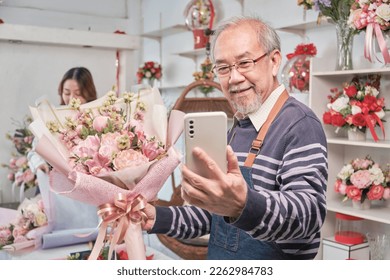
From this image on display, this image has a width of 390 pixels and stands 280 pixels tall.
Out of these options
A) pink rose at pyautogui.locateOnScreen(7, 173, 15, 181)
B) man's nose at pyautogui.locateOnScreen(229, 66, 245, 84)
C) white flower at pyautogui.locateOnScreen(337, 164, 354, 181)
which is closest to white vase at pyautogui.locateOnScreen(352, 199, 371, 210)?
white flower at pyautogui.locateOnScreen(337, 164, 354, 181)

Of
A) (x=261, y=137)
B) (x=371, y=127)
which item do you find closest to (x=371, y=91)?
(x=371, y=127)

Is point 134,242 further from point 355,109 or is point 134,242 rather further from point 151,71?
point 151,71

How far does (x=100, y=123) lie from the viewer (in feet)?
3.46

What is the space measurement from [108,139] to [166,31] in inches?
139

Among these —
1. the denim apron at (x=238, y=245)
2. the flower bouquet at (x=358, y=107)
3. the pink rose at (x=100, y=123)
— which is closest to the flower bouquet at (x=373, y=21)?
the flower bouquet at (x=358, y=107)

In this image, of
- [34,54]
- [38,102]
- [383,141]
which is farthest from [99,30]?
[38,102]

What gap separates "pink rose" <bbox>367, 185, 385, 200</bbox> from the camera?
2.32 metres

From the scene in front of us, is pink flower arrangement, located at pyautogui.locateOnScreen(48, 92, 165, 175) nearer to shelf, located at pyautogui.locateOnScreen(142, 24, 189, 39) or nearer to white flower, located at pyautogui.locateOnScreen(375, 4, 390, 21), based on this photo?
white flower, located at pyautogui.locateOnScreen(375, 4, 390, 21)

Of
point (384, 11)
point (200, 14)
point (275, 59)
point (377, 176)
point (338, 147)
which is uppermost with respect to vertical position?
point (200, 14)

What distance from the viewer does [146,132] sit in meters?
1.09

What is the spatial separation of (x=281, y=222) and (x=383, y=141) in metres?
1.68

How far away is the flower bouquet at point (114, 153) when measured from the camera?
993 mm

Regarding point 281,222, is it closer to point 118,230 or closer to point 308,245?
point 308,245

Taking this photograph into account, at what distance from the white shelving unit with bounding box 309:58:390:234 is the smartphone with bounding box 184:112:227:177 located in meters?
1.67
